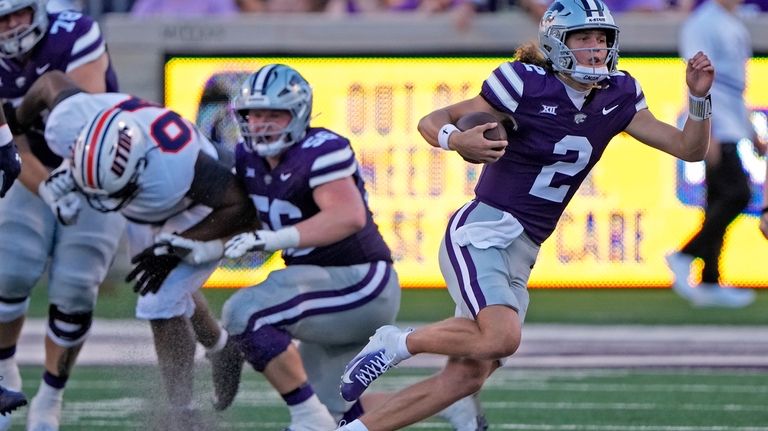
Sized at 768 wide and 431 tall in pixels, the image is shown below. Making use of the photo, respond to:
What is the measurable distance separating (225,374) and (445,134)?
1.28 meters

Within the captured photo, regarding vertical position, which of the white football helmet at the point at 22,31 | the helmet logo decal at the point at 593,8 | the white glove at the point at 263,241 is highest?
the helmet logo decal at the point at 593,8

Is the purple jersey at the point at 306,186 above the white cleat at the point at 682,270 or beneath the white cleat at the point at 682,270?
above

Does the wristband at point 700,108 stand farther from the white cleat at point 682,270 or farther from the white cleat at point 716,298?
the white cleat at point 716,298

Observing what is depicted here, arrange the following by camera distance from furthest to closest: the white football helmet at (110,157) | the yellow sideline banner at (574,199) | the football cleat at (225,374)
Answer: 1. the yellow sideline banner at (574,199)
2. the football cleat at (225,374)
3. the white football helmet at (110,157)

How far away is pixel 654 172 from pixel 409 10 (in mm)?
1996

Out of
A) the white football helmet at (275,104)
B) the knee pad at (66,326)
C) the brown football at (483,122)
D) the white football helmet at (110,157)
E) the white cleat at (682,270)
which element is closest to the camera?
the brown football at (483,122)

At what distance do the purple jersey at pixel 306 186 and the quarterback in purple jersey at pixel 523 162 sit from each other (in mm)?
475

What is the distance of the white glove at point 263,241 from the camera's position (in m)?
5.40

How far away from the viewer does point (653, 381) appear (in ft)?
23.8

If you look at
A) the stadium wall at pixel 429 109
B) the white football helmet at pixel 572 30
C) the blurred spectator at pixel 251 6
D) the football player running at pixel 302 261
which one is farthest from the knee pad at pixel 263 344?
the blurred spectator at pixel 251 6

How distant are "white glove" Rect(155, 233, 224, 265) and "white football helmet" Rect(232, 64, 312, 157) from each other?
36 centimetres

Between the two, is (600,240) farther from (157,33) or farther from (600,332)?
(157,33)

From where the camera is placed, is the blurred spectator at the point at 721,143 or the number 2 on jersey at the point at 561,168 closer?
the number 2 on jersey at the point at 561,168

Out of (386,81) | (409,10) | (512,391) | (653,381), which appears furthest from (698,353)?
(409,10)
